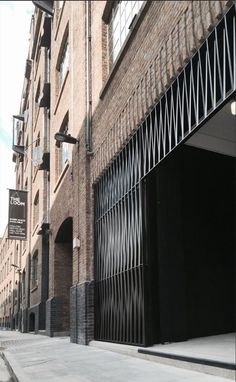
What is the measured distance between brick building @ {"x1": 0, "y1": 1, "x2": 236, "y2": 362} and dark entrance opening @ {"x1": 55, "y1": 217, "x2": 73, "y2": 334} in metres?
3.93

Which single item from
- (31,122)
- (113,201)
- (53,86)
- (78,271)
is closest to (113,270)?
(113,201)

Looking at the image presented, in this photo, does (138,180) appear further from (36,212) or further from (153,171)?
(36,212)

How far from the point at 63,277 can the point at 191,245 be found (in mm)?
9348

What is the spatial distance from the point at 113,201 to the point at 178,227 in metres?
1.99

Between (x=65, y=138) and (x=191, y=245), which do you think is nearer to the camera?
(x=191, y=245)

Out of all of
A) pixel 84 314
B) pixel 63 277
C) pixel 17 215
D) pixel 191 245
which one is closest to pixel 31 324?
pixel 17 215

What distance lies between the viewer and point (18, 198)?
2700 cm

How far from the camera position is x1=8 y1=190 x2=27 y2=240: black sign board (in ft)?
87.2

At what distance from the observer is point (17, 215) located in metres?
27.0

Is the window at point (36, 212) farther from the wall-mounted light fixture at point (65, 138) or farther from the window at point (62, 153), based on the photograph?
the wall-mounted light fixture at point (65, 138)

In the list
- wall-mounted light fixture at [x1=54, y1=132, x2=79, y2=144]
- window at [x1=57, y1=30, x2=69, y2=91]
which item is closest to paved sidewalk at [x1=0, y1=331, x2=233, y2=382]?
wall-mounted light fixture at [x1=54, y1=132, x2=79, y2=144]

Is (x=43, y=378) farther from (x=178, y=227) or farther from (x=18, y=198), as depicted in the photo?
(x=18, y=198)

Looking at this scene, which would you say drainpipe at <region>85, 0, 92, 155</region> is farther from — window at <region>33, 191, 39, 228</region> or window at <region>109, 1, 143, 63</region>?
window at <region>33, 191, 39, 228</region>

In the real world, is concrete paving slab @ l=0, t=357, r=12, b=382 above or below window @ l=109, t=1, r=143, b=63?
below
